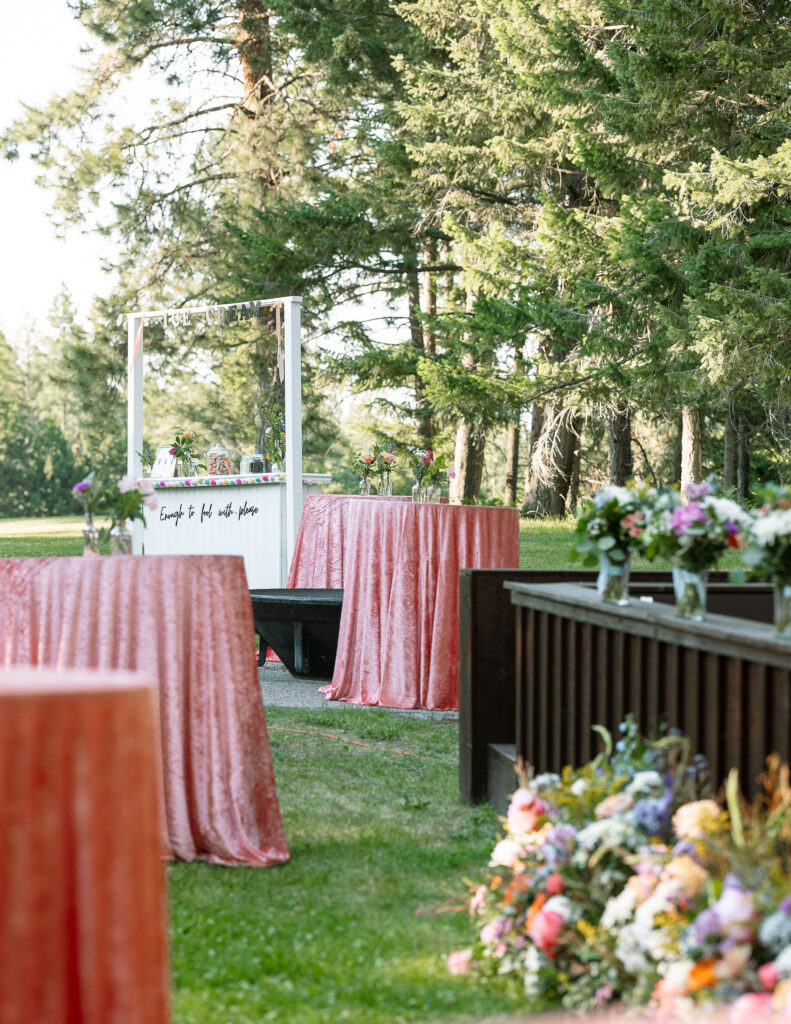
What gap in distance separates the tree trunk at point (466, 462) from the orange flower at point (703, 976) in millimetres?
15419

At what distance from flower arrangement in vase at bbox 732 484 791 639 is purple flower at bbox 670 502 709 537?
0.32 m

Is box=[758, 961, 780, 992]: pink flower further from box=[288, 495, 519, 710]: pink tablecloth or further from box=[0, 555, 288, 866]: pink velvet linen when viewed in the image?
box=[288, 495, 519, 710]: pink tablecloth

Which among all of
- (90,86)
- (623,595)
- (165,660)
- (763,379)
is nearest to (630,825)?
(623,595)

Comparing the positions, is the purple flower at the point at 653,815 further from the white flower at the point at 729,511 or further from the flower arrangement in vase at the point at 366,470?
the flower arrangement in vase at the point at 366,470

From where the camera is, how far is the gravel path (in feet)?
21.5

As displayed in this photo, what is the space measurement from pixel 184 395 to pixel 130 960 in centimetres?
3715

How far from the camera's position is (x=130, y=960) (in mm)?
1648

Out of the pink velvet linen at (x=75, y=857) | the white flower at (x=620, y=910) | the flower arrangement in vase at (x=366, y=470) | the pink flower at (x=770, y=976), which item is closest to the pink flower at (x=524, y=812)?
the white flower at (x=620, y=910)

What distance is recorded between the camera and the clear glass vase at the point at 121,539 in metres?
3.93

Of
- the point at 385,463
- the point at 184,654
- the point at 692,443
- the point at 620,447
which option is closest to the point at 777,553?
the point at 184,654

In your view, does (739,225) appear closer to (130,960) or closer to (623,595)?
(623,595)

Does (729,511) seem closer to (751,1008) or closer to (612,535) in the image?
(612,535)

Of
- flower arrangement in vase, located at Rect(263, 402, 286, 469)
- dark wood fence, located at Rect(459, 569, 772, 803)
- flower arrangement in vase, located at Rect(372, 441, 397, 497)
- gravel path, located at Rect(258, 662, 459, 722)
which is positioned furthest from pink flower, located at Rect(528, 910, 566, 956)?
flower arrangement in vase, located at Rect(263, 402, 286, 469)

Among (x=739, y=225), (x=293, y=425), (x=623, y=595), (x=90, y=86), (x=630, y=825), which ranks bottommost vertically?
(x=630, y=825)
